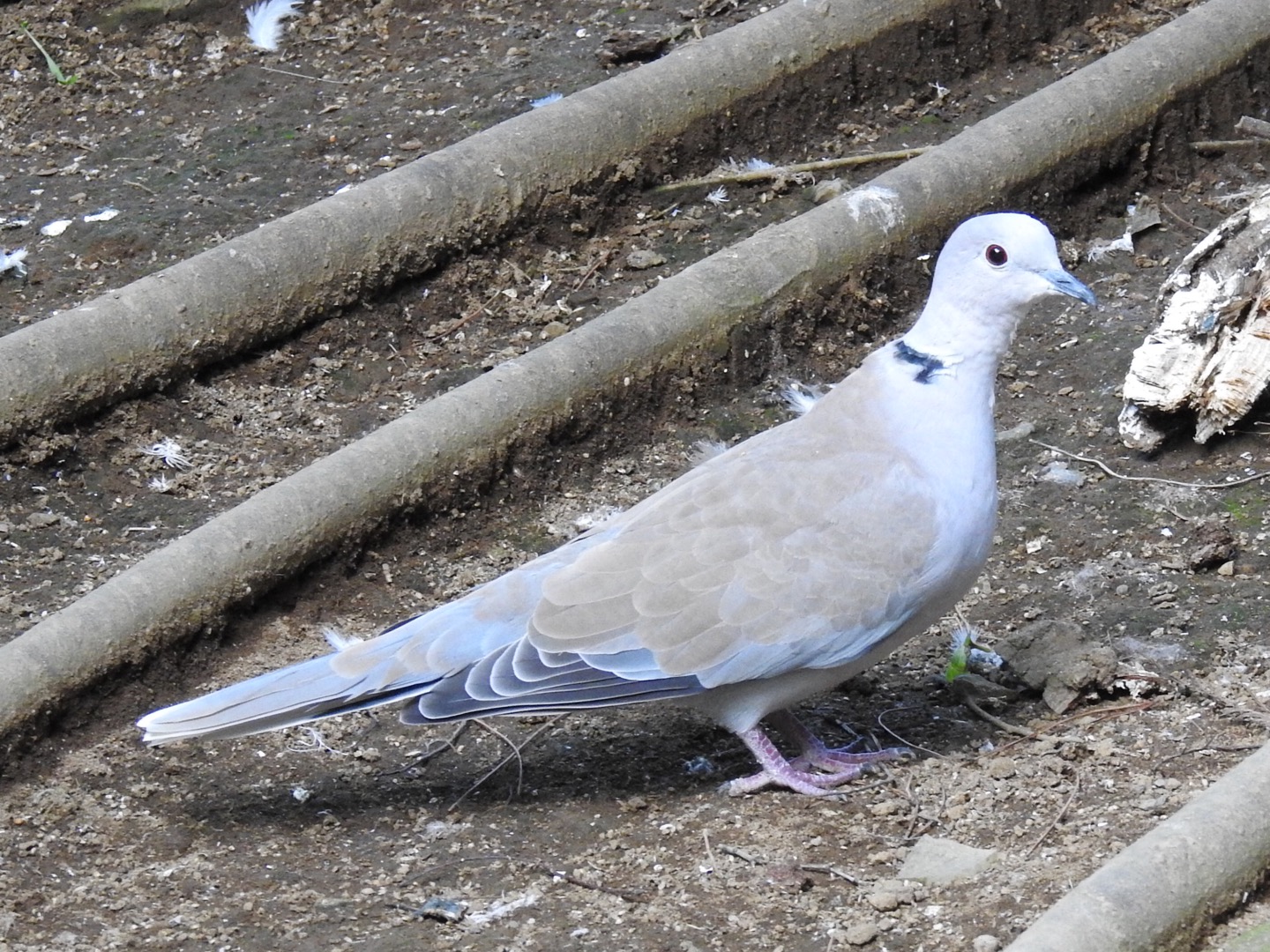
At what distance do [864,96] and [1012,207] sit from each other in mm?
1005

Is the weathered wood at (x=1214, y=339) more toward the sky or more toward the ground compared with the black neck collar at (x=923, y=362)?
more toward the ground

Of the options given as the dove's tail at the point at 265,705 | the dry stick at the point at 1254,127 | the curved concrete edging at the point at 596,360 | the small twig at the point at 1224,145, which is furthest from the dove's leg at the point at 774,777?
the dry stick at the point at 1254,127

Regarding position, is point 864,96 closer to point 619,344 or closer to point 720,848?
point 619,344

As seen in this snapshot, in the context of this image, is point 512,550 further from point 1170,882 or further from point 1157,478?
point 1170,882

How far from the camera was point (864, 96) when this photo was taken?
247 inches

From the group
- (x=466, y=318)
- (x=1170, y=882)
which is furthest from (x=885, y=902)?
(x=466, y=318)

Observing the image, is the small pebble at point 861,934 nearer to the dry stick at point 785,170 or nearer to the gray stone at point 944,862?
the gray stone at point 944,862

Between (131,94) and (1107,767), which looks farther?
(131,94)

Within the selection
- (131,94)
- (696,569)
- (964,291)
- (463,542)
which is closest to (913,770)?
(696,569)

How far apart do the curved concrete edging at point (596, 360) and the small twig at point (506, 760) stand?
810 mm

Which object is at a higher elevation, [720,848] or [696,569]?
[696,569]

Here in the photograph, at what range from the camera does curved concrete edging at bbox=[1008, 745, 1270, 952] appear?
8.69 ft

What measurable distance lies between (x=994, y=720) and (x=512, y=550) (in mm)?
1441

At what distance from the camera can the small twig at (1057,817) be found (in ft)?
10.2
